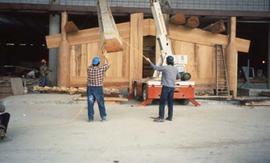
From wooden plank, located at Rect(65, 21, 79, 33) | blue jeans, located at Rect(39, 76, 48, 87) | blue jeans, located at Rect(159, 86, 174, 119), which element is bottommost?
blue jeans, located at Rect(159, 86, 174, 119)

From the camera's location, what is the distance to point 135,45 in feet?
62.3

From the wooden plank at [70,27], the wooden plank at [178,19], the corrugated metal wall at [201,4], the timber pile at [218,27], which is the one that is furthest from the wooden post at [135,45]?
the timber pile at [218,27]

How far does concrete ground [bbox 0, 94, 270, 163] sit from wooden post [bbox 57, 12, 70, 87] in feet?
13.2

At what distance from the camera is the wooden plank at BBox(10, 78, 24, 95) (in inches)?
707

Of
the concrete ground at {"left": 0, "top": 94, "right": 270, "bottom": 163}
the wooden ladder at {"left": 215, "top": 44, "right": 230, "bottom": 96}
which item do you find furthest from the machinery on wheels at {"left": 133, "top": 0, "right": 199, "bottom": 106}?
the wooden ladder at {"left": 215, "top": 44, "right": 230, "bottom": 96}

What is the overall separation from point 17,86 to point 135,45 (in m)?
5.10

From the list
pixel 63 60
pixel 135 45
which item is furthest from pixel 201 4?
pixel 63 60

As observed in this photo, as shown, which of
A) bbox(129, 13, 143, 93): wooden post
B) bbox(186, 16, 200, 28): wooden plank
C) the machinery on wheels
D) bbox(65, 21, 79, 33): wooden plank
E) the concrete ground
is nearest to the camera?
the concrete ground

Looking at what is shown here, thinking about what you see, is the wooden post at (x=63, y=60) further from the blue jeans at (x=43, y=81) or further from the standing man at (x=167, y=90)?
the standing man at (x=167, y=90)

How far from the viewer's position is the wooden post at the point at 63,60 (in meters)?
Answer: 18.8

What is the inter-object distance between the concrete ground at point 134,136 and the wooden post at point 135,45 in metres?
4.15

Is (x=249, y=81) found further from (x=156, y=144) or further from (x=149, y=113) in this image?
(x=156, y=144)

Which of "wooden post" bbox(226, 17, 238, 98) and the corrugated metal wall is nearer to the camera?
"wooden post" bbox(226, 17, 238, 98)

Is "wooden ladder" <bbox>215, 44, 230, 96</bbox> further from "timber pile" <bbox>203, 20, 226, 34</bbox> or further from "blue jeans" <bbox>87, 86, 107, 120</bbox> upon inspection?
"blue jeans" <bbox>87, 86, 107, 120</bbox>
